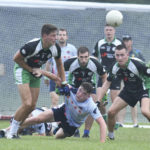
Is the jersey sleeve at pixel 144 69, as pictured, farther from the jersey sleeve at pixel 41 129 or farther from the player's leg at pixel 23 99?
the jersey sleeve at pixel 41 129

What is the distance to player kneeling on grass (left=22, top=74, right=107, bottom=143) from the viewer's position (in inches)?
386

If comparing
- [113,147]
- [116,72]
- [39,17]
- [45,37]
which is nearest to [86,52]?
[116,72]

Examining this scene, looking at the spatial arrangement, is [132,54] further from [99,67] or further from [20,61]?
[20,61]

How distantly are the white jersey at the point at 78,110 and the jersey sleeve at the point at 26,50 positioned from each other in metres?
1.00

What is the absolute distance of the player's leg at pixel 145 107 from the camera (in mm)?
10164

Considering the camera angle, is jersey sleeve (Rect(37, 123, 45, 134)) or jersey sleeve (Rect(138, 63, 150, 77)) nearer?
jersey sleeve (Rect(138, 63, 150, 77))

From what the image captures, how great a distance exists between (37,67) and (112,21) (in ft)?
11.5

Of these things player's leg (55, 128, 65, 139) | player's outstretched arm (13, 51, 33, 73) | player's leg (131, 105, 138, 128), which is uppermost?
player's outstretched arm (13, 51, 33, 73)

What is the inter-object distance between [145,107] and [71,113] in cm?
125

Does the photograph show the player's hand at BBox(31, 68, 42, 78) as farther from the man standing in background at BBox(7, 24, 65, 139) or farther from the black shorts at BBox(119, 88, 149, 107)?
the black shorts at BBox(119, 88, 149, 107)

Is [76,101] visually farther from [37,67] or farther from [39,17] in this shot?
[39,17]

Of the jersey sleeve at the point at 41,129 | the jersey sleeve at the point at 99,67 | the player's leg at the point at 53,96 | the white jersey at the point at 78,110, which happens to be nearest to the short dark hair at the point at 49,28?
the white jersey at the point at 78,110

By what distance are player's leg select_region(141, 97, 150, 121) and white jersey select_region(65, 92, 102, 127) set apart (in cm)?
86

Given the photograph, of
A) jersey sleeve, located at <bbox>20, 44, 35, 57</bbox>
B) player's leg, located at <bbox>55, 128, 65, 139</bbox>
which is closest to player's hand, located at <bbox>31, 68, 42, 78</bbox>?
jersey sleeve, located at <bbox>20, 44, 35, 57</bbox>
